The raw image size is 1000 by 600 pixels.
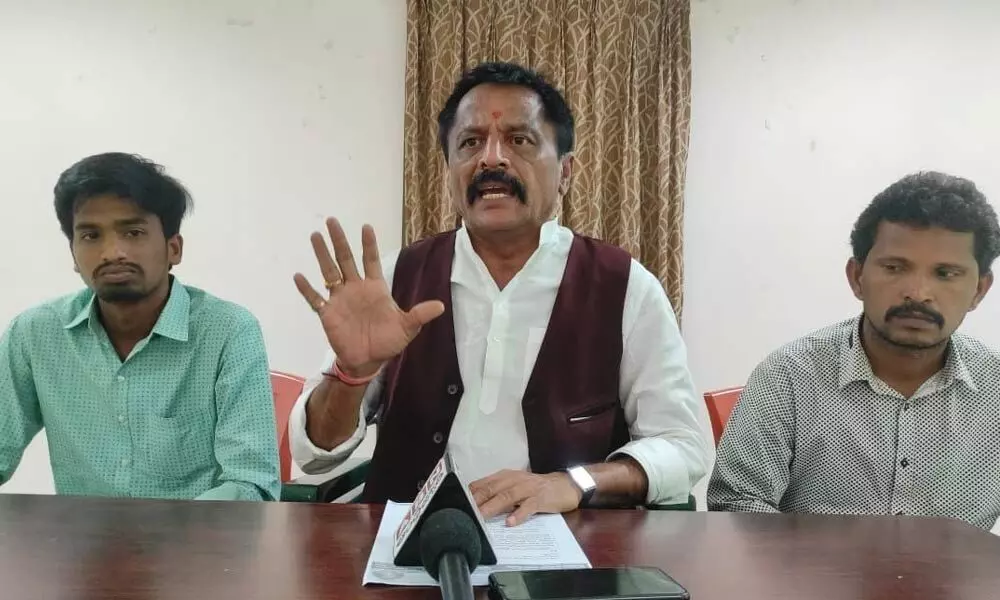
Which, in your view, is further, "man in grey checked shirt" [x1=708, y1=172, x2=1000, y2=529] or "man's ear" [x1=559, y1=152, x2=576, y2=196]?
"man's ear" [x1=559, y1=152, x2=576, y2=196]

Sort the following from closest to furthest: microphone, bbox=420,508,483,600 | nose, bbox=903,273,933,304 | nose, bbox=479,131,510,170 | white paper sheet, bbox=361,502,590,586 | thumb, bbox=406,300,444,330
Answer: microphone, bbox=420,508,483,600, white paper sheet, bbox=361,502,590,586, thumb, bbox=406,300,444,330, nose, bbox=903,273,933,304, nose, bbox=479,131,510,170

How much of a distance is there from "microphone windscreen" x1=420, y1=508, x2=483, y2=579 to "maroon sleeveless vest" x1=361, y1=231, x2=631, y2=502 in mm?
622

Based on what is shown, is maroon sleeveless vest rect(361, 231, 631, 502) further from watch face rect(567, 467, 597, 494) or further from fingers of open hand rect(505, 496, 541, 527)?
fingers of open hand rect(505, 496, 541, 527)

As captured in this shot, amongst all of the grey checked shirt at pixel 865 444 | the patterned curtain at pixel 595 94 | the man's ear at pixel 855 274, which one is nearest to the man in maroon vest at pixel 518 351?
the grey checked shirt at pixel 865 444

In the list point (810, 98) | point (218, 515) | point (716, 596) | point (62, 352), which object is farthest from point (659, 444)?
point (810, 98)

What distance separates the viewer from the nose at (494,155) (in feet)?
4.51

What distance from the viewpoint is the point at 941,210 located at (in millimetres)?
1174

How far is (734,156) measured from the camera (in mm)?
2783

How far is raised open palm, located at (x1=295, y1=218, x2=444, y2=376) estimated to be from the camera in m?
1.07

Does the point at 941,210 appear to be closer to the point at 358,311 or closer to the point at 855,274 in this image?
the point at 855,274

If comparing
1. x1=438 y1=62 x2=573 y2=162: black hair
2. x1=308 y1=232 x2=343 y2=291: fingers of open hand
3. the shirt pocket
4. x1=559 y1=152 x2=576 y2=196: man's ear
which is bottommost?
the shirt pocket

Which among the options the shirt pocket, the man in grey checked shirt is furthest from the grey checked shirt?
the shirt pocket

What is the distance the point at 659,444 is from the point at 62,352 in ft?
3.80

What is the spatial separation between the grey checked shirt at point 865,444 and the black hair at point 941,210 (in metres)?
0.20
